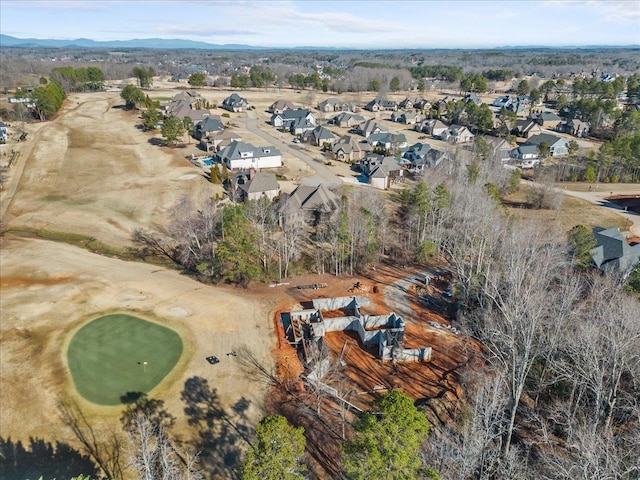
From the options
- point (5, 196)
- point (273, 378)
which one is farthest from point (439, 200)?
point (5, 196)

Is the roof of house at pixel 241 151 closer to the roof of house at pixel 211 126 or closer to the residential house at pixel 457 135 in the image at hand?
the roof of house at pixel 211 126

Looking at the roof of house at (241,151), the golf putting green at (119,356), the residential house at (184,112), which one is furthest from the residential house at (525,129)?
the golf putting green at (119,356)

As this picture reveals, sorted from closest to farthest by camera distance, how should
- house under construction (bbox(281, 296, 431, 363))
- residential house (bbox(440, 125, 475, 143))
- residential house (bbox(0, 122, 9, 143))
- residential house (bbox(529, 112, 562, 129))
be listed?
house under construction (bbox(281, 296, 431, 363)) → residential house (bbox(0, 122, 9, 143)) → residential house (bbox(440, 125, 475, 143)) → residential house (bbox(529, 112, 562, 129))

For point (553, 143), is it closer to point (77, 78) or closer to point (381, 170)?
point (381, 170)

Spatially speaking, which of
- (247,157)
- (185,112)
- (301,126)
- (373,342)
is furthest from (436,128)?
(373,342)

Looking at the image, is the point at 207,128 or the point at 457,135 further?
the point at 457,135

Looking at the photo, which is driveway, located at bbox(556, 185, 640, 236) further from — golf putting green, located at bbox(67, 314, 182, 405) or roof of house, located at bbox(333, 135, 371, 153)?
golf putting green, located at bbox(67, 314, 182, 405)

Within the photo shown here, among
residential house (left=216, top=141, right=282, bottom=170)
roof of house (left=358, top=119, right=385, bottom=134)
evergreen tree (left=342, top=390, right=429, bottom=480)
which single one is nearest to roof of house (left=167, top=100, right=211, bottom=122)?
residential house (left=216, top=141, right=282, bottom=170)
